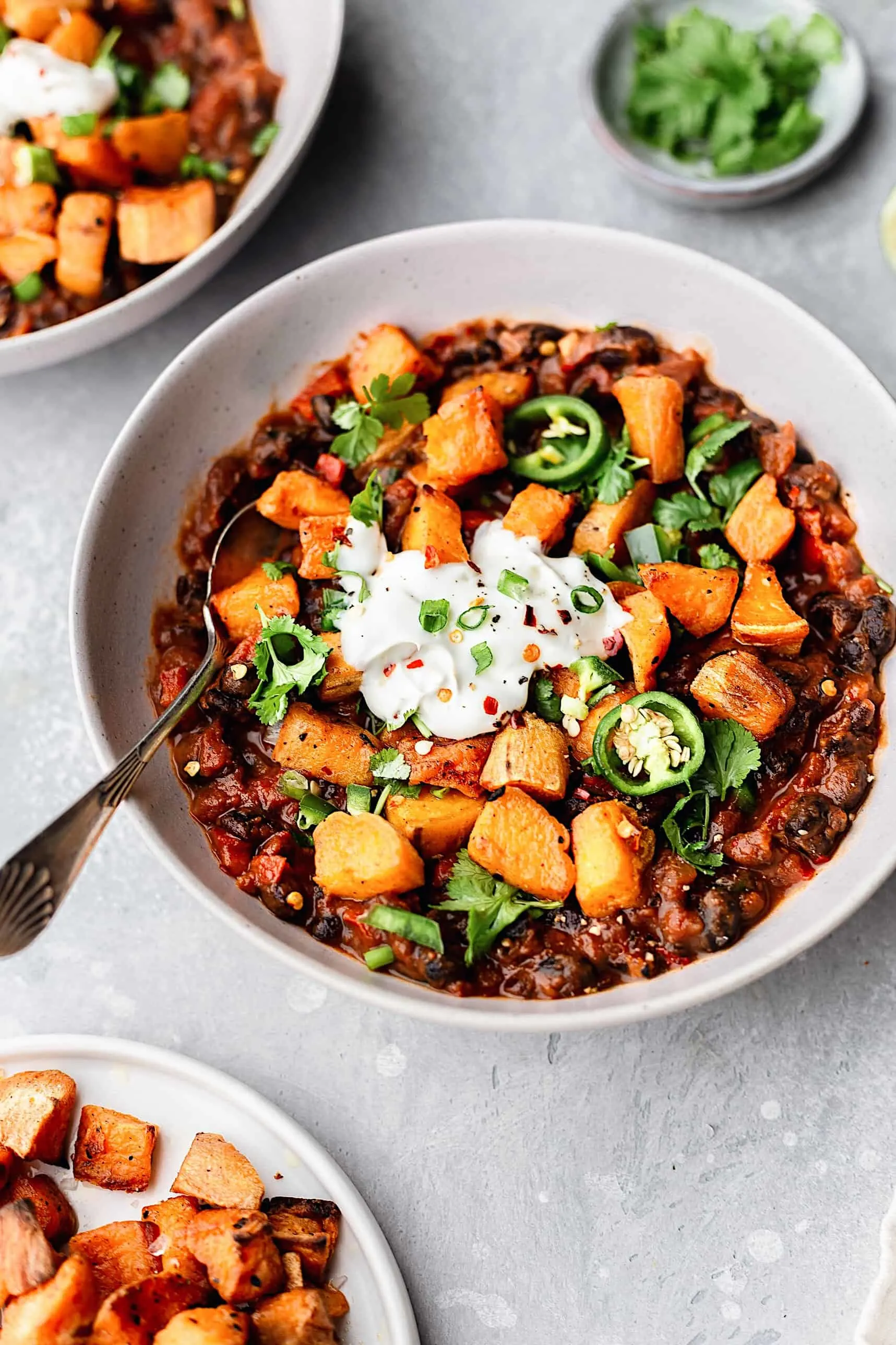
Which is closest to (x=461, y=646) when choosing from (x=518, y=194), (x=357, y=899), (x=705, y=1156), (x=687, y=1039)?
(x=357, y=899)

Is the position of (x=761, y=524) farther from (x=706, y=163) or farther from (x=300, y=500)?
(x=706, y=163)

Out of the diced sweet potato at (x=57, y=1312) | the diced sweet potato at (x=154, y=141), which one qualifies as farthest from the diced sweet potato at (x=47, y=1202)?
the diced sweet potato at (x=154, y=141)

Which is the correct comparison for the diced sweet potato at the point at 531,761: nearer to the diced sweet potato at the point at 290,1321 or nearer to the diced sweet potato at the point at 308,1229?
the diced sweet potato at the point at 308,1229

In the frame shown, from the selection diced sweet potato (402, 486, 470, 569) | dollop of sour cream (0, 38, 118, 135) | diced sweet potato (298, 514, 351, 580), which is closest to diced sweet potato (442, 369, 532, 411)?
diced sweet potato (402, 486, 470, 569)

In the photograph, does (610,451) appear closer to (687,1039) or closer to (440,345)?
(440,345)

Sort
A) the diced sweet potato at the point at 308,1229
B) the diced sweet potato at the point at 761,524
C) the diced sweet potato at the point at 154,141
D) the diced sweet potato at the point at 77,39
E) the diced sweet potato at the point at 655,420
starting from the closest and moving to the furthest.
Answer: the diced sweet potato at the point at 308,1229, the diced sweet potato at the point at 761,524, the diced sweet potato at the point at 655,420, the diced sweet potato at the point at 154,141, the diced sweet potato at the point at 77,39

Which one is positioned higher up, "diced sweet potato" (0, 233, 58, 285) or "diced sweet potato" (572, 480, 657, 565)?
"diced sweet potato" (0, 233, 58, 285)

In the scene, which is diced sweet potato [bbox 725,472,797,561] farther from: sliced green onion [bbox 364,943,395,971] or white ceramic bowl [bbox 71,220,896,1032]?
sliced green onion [bbox 364,943,395,971]
